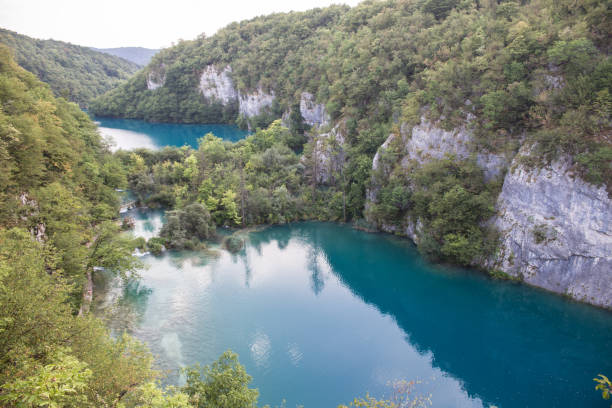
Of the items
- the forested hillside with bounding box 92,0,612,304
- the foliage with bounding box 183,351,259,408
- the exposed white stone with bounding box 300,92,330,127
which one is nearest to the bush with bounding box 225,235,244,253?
the forested hillside with bounding box 92,0,612,304

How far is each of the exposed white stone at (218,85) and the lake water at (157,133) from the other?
26.2ft

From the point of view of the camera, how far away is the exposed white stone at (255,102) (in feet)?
258

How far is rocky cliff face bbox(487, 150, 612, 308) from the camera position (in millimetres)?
24078

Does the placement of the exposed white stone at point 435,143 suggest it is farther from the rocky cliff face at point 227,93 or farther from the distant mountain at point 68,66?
the distant mountain at point 68,66

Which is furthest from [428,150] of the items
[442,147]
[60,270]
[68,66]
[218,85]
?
[68,66]

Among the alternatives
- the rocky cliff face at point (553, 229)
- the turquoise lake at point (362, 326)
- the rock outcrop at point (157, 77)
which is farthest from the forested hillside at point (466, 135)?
the rock outcrop at point (157, 77)

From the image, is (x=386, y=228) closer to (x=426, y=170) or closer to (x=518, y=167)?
(x=426, y=170)

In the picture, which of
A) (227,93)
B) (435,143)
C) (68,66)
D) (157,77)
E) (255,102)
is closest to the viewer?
(435,143)

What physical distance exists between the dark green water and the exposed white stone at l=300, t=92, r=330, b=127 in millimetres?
31905

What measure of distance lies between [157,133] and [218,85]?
21384mm

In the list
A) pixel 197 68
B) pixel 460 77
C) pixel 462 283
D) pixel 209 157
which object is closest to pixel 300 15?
pixel 197 68

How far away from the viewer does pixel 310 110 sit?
6166 cm

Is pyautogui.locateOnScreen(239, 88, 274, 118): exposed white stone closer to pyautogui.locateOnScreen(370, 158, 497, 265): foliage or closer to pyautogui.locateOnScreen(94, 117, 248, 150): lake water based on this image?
pyautogui.locateOnScreen(94, 117, 248, 150): lake water

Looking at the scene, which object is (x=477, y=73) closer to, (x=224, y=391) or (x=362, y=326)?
(x=362, y=326)
